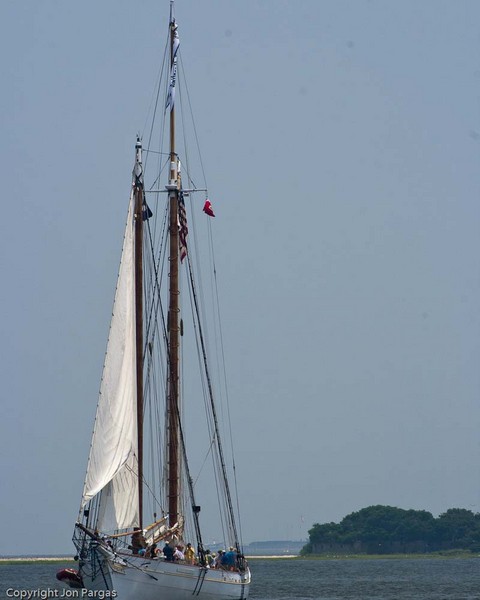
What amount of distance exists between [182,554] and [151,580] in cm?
347

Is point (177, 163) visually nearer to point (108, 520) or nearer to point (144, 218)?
point (144, 218)

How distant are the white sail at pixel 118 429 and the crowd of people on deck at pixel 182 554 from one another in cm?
88

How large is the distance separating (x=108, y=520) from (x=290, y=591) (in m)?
40.0

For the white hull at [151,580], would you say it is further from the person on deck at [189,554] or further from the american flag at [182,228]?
the american flag at [182,228]

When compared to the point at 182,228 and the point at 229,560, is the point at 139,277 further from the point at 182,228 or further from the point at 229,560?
the point at 229,560

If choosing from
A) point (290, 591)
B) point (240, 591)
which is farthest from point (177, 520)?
point (290, 591)

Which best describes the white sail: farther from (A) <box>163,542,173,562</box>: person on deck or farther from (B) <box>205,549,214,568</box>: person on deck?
(B) <box>205,549,214,568</box>: person on deck

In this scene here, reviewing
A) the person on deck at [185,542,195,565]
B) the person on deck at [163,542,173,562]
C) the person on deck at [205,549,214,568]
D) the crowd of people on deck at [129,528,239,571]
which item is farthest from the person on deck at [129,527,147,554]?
the person on deck at [205,549,214,568]

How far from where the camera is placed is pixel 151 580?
167ft

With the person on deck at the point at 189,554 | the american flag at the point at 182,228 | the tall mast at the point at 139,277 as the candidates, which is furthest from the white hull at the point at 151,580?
the american flag at the point at 182,228

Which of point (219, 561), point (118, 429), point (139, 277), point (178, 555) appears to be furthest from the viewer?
point (139, 277)

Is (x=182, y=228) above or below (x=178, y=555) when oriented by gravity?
above

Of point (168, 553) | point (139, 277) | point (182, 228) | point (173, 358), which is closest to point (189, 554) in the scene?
point (168, 553)

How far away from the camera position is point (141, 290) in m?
60.5
